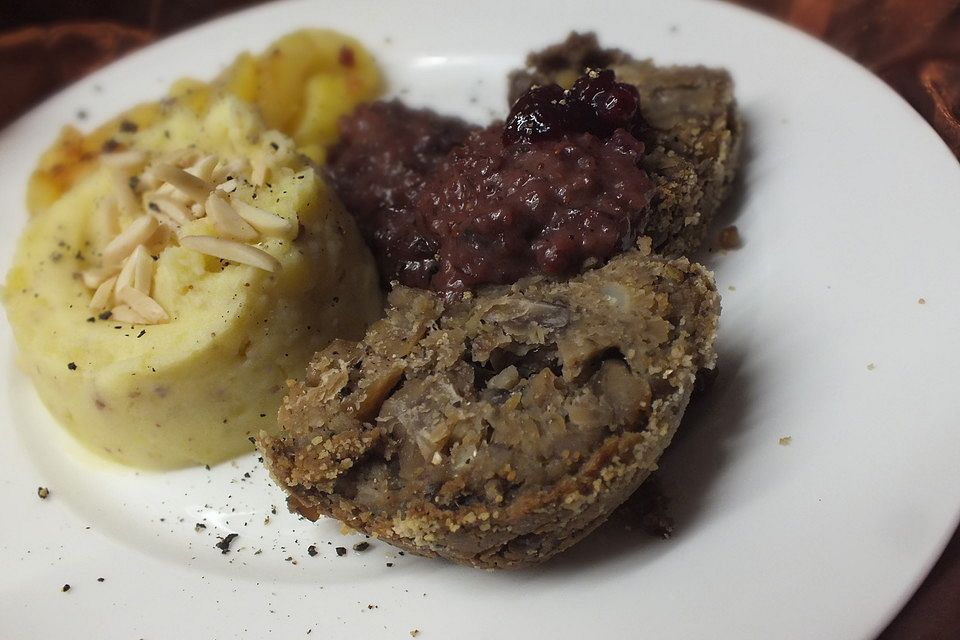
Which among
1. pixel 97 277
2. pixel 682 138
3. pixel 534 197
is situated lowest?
pixel 97 277

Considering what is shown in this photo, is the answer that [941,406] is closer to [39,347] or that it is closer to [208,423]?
[208,423]

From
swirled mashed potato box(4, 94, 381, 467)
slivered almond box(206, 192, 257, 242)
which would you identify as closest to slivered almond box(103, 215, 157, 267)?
swirled mashed potato box(4, 94, 381, 467)

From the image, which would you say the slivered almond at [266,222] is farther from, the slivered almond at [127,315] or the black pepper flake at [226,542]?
the black pepper flake at [226,542]

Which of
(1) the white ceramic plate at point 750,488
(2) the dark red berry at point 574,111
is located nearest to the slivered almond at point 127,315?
(1) the white ceramic plate at point 750,488

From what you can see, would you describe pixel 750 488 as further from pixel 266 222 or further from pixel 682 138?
pixel 266 222

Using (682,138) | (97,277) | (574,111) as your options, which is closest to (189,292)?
(97,277)

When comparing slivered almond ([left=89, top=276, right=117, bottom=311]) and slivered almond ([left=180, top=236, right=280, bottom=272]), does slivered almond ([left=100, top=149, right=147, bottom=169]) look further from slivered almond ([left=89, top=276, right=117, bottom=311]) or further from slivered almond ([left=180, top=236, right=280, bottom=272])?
slivered almond ([left=180, top=236, right=280, bottom=272])
